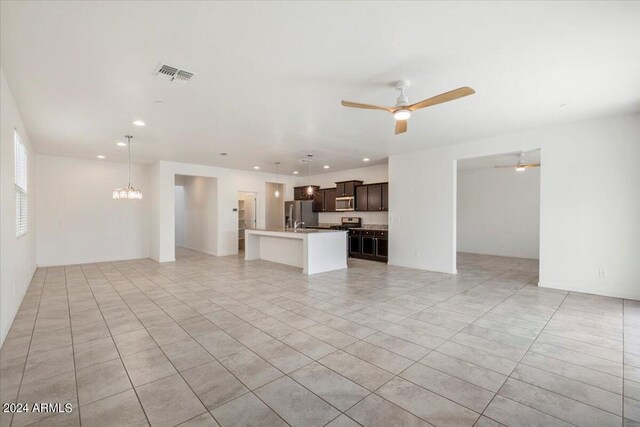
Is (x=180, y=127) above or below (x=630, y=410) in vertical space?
above

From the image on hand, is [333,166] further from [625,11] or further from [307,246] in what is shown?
[625,11]

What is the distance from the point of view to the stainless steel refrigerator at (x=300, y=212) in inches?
400

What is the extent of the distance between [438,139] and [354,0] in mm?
4359

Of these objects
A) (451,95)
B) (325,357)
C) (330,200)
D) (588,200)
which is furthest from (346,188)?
(325,357)

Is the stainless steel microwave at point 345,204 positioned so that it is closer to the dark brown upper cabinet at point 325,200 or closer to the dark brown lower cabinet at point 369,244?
the dark brown upper cabinet at point 325,200

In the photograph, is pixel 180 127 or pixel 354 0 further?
pixel 180 127

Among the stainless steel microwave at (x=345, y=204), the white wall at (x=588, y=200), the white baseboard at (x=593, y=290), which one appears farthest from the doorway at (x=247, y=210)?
the white baseboard at (x=593, y=290)

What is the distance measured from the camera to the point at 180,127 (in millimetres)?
4961

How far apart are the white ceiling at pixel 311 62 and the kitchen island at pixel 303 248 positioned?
99.8 inches

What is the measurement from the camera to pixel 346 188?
368 inches

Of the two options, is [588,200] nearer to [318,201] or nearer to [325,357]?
[325,357]

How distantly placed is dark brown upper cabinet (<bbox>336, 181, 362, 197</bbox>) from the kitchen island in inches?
98.6

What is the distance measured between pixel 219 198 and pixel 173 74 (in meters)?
6.27

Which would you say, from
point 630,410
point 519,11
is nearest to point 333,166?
point 519,11
